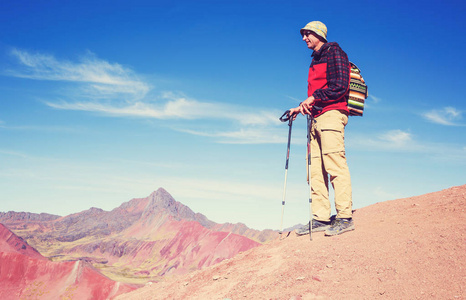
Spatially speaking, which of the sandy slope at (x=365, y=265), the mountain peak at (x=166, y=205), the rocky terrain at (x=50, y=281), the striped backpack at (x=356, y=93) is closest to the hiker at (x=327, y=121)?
the striped backpack at (x=356, y=93)

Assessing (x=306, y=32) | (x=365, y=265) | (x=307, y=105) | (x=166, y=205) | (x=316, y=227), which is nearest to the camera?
(x=365, y=265)

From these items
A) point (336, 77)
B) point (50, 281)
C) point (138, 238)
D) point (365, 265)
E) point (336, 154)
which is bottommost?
point (50, 281)

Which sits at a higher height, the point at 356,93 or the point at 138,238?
the point at 356,93

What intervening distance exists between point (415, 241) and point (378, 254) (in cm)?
64

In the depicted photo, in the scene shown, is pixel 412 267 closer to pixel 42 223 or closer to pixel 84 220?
pixel 84 220

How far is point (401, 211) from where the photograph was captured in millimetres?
6781

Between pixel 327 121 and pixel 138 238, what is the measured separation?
103m

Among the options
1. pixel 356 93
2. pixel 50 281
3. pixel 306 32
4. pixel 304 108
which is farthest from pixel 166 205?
pixel 356 93

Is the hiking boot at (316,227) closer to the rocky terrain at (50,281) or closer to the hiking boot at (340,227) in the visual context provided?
the hiking boot at (340,227)

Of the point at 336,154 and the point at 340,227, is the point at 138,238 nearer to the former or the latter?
the point at 340,227

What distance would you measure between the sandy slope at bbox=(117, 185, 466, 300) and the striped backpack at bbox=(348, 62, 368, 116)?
7.24 ft

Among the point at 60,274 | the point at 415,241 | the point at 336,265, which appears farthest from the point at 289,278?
the point at 60,274

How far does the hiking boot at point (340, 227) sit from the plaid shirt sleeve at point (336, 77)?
229 cm

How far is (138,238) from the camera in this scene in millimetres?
99750
